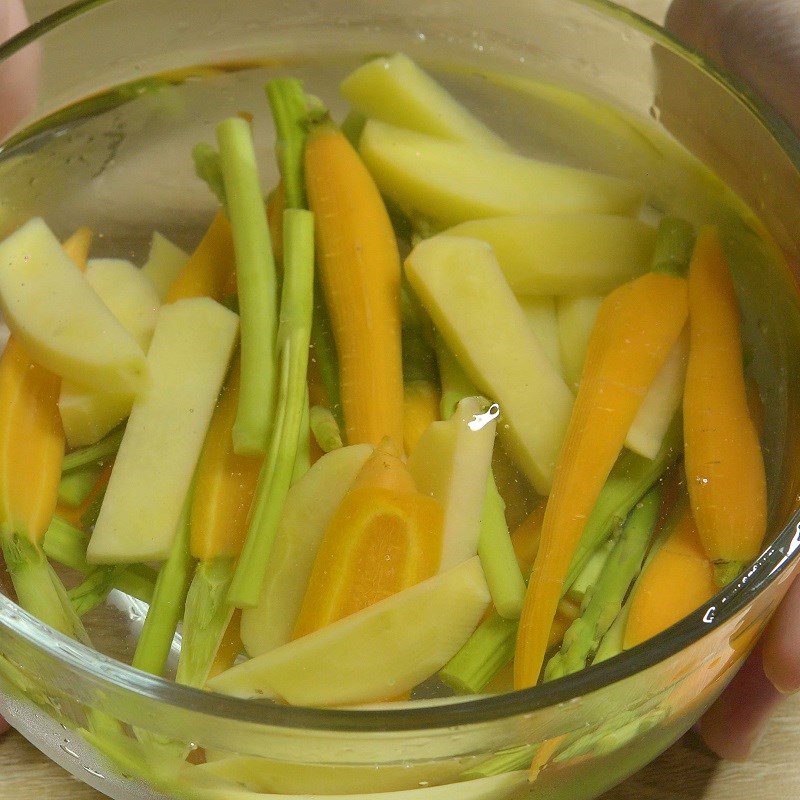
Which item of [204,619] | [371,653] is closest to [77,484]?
[204,619]

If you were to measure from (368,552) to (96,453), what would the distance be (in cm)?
21

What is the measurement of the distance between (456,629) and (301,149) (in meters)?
0.39

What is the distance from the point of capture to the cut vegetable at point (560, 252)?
68 cm

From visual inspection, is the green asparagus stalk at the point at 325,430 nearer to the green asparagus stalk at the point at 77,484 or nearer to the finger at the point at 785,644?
the green asparagus stalk at the point at 77,484

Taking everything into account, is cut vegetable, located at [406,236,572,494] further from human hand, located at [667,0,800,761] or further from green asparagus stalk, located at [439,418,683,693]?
human hand, located at [667,0,800,761]

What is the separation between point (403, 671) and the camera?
1.67ft

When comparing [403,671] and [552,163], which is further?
[552,163]

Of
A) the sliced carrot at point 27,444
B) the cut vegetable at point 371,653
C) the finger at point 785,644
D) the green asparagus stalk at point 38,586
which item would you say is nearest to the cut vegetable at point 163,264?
the sliced carrot at point 27,444

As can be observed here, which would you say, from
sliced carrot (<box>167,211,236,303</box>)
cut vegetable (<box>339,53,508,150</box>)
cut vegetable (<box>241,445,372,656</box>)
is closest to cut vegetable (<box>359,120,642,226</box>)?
cut vegetable (<box>339,53,508,150</box>)

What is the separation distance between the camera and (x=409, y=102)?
2.50 feet

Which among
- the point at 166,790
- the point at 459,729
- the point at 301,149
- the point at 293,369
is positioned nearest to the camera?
the point at 459,729

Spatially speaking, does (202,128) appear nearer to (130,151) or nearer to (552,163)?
(130,151)

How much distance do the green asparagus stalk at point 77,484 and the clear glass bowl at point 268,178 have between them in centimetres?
7

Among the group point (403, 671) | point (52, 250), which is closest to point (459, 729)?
point (403, 671)
